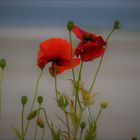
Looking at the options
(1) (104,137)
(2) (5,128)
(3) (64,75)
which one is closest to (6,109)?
(2) (5,128)

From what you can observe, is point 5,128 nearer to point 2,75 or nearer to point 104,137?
point 2,75

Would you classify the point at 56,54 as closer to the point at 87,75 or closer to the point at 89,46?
the point at 89,46

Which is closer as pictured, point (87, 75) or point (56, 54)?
point (56, 54)

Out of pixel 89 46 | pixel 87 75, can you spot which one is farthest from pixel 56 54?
pixel 87 75

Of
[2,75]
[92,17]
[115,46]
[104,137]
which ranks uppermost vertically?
[92,17]

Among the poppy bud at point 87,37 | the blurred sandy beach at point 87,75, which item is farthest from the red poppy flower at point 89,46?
the blurred sandy beach at point 87,75

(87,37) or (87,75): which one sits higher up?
(87,37)

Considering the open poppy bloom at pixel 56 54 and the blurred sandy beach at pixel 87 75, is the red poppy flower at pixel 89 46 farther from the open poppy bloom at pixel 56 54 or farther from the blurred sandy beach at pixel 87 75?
the blurred sandy beach at pixel 87 75
